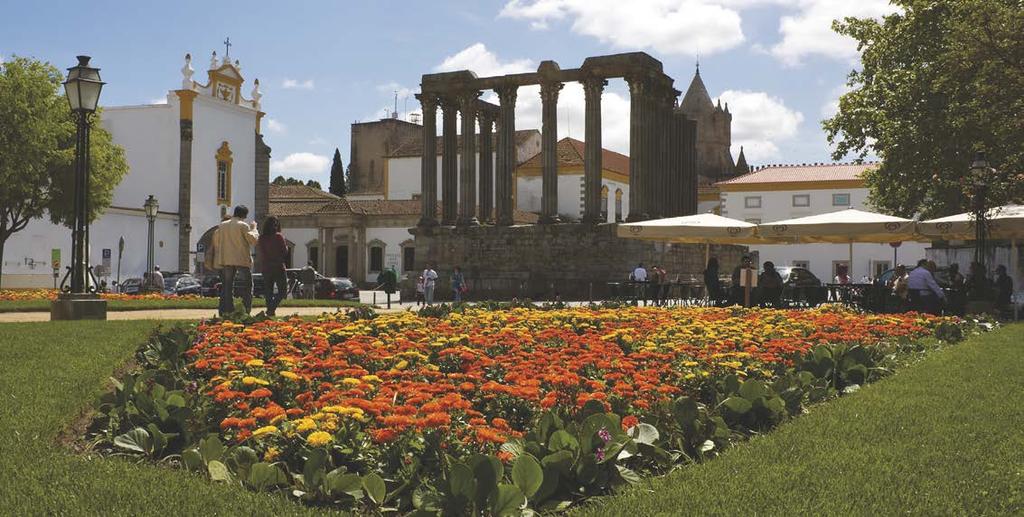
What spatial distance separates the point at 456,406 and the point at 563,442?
34.2 inches

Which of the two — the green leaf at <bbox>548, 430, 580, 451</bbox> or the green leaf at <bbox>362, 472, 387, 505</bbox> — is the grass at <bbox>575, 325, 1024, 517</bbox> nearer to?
the green leaf at <bbox>548, 430, 580, 451</bbox>

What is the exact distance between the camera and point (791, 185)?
73250 mm

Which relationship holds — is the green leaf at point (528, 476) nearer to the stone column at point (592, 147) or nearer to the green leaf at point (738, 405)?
the green leaf at point (738, 405)

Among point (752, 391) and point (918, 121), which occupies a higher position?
point (918, 121)

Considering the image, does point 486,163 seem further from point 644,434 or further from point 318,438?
point 318,438

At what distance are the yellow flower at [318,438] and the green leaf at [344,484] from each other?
15.7 inches

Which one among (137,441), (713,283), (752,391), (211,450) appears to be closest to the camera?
(211,450)

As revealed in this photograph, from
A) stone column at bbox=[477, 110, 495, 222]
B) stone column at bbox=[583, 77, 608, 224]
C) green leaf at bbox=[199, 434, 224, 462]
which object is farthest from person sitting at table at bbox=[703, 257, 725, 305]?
stone column at bbox=[477, 110, 495, 222]

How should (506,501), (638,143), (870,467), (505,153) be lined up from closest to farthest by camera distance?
(506,501) → (870,467) → (638,143) → (505,153)

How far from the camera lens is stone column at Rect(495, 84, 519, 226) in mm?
41594

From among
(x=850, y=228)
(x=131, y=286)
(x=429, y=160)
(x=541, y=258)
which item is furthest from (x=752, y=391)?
(x=131, y=286)

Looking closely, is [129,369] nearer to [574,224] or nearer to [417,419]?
[417,419]

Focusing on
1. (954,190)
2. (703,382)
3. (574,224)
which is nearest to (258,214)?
(574,224)

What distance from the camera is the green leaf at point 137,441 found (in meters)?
5.57
